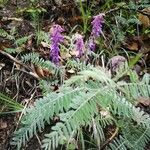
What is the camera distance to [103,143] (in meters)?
2.55

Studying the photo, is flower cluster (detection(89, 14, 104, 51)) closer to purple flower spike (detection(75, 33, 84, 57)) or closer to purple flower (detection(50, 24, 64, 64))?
purple flower spike (detection(75, 33, 84, 57))

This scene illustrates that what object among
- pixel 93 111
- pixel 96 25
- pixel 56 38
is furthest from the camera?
pixel 96 25

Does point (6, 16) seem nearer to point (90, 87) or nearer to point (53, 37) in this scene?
point (53, 37)

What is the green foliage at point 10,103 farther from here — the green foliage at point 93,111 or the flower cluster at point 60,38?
the flower cluster at point 60,38

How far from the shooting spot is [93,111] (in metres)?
2.14

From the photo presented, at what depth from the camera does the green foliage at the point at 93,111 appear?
83.1 inches

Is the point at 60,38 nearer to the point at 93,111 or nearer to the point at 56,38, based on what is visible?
the point at 56,38

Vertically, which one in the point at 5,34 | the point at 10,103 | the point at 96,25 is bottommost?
the point at 10,103

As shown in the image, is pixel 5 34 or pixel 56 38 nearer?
pixel 56 38

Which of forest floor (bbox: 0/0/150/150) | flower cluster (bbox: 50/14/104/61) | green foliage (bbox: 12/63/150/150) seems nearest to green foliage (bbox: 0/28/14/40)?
forest floor (bbox: 0/0/150/150)

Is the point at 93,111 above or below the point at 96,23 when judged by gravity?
below

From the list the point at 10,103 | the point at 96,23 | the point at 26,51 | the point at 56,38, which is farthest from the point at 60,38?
the point at 26,51

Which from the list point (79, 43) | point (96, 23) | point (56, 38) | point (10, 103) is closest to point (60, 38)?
point (56, 38)

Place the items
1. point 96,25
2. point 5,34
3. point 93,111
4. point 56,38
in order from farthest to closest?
1. point 5,34
2. point 96,25
3. point 56,38
4. point 93,111
